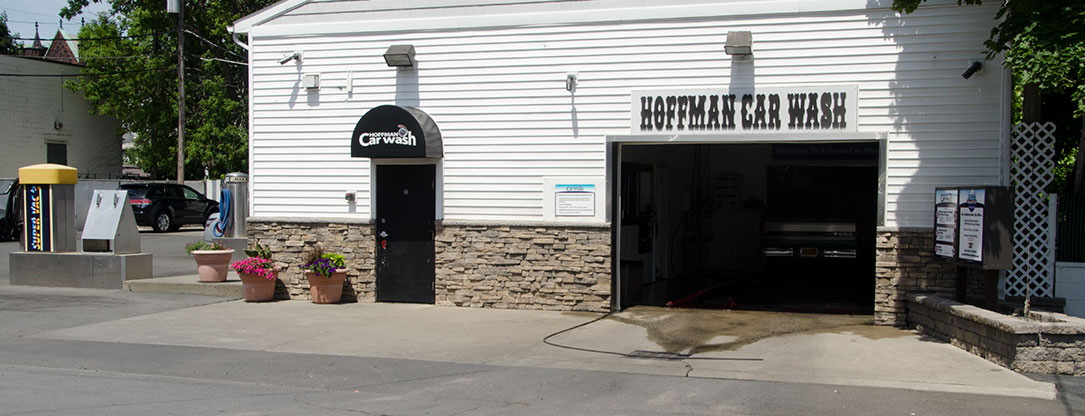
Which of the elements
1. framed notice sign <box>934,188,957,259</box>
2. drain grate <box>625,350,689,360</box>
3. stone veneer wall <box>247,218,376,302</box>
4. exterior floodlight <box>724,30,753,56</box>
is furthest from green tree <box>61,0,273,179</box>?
framed notice sign <box>934,188,957,259</box>

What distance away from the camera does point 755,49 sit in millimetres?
11711

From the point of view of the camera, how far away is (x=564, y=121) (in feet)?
40.7

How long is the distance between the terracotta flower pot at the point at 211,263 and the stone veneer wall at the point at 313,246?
33.7 inches

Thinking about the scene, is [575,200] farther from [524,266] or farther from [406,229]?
[406,229]

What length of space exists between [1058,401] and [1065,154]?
15.2ft

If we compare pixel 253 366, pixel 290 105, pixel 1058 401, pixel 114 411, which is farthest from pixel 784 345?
pixel 290 105

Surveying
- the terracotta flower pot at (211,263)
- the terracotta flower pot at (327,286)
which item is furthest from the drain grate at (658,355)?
the terracotta flower pot at (211,263)

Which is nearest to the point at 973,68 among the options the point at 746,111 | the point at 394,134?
the point at 746,111

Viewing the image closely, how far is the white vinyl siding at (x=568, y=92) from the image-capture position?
36.2 feet

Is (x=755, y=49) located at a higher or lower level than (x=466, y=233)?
higher

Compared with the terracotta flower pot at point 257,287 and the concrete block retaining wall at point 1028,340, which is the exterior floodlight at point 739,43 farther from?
the terracotta flower pot at point 257,287

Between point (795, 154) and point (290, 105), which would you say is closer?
point (290, 105)

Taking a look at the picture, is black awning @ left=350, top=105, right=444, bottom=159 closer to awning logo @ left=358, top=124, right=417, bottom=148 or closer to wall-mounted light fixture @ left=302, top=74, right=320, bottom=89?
awning logo @ left=358, top=124, right=417, bottom=148

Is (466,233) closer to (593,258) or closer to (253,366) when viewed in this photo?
(593,258)
